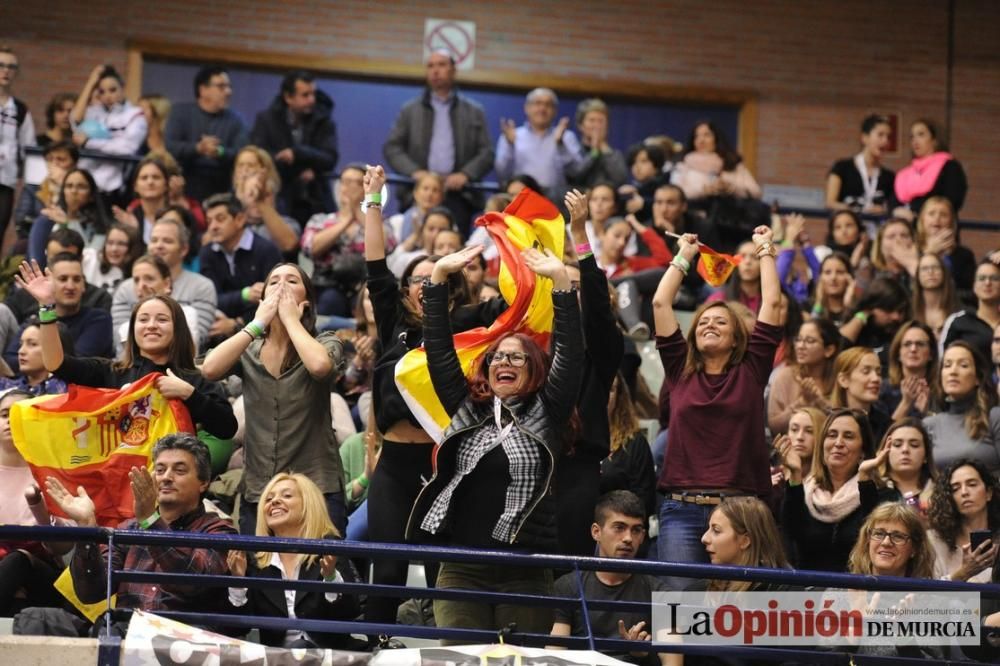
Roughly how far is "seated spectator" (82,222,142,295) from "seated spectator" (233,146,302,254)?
108 cm

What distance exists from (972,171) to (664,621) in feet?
33.9

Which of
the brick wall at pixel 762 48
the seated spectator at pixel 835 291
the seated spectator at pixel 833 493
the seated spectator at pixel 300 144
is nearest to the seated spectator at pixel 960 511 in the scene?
the seated spectator at pixel 833 493

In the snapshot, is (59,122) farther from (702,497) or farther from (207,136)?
(702,497)

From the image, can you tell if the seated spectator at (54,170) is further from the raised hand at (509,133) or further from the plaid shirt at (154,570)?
the plaid shirt at (154,570)

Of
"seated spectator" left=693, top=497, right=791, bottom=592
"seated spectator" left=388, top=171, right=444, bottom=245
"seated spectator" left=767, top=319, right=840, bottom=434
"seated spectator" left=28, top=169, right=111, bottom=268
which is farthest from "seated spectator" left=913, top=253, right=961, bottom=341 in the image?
"seated spectator" left=28, top=169, right=111, bottom=268

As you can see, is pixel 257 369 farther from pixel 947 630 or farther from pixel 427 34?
pixel 427 34

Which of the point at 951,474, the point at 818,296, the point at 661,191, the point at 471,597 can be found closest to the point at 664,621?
the point at 471,597

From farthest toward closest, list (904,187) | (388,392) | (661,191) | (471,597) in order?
1. (904,187)
2. (661,191)
3. (388,392)
4. (471,597)

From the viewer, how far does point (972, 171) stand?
15.1m

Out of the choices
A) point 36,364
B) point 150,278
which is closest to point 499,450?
point 36,364

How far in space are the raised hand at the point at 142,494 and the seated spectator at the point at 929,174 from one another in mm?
7114

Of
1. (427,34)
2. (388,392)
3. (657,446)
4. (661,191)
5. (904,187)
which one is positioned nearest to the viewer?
(388,392)

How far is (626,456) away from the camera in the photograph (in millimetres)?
7223

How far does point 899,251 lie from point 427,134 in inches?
137
